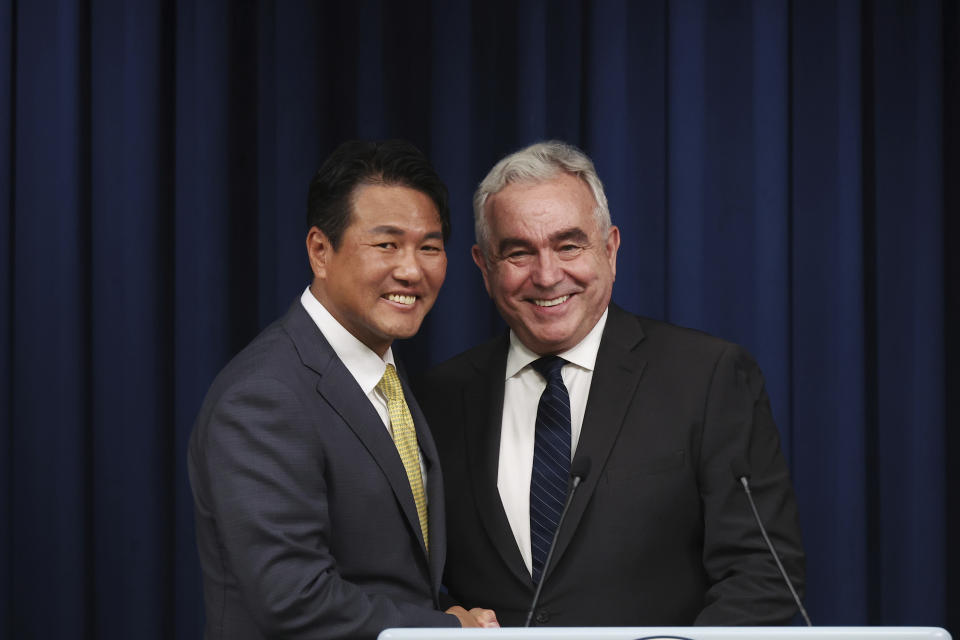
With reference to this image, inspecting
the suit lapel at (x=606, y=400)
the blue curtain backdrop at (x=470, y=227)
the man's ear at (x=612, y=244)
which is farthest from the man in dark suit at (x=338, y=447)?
the blue curtain backdrop at (x=470, y=227)

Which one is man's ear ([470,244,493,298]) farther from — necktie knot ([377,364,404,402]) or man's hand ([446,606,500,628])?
man's hand ([446,606,500,628])

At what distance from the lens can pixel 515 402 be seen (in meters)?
1.79

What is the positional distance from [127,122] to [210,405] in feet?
3.94

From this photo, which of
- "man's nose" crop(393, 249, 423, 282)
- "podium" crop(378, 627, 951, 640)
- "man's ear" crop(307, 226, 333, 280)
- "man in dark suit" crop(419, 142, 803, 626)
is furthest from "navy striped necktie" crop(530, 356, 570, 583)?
"podium" crop(378, 627, 951, 640)

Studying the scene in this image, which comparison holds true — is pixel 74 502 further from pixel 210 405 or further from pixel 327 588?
pixel 327 588

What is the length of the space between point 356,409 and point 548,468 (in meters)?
0.39

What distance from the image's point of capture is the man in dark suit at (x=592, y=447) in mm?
1616

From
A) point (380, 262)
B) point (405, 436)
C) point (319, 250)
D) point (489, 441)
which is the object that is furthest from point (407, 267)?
point (489, 441)

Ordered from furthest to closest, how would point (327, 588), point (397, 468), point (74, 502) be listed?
1. point (74, 502)
2. point (397, 468)
3. point (327, 588)

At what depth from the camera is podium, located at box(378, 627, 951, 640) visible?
0.92 meters

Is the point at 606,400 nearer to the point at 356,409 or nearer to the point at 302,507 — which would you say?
the point at 356,409

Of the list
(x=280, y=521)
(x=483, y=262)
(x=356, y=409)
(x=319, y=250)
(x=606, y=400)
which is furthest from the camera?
(x=483, y=262)

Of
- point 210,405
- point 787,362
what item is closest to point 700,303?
point 787,362

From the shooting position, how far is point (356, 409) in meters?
1.48
